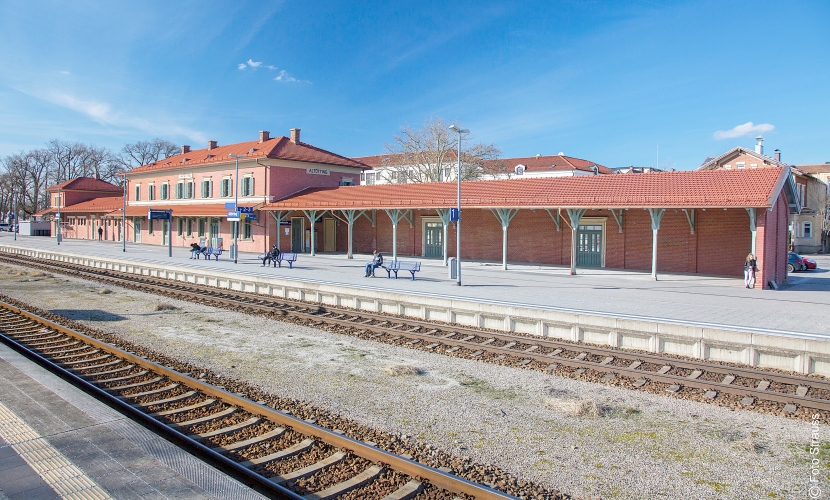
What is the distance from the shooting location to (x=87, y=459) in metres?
4.54

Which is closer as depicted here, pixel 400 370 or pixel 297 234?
pixel 400 370

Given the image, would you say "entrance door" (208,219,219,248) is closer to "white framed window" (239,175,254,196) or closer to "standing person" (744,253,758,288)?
"white framed window" (239,175,254,196)

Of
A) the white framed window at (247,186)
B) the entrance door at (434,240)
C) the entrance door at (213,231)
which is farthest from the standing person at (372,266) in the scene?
the entrance door at (213,231)

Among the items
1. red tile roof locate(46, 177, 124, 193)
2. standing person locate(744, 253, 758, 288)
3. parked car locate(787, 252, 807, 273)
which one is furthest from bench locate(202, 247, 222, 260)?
red tile roof locate(46, 177, 124, 193)

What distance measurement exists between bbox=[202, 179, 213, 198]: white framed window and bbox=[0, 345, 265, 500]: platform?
35438mm

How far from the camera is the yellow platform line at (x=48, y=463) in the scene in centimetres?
396

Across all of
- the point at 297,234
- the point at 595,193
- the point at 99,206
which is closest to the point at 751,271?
the point at 595,193

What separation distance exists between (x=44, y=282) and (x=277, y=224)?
14037 mm

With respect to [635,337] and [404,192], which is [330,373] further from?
[404,192]

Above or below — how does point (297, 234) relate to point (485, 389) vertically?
above

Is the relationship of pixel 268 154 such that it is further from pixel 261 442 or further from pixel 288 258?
pixel 261 442

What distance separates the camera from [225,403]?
6664 mm

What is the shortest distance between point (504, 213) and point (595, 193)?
3.77m

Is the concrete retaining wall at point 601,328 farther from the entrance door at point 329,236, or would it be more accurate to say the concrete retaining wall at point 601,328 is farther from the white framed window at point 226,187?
the white framed window at point 226,187
